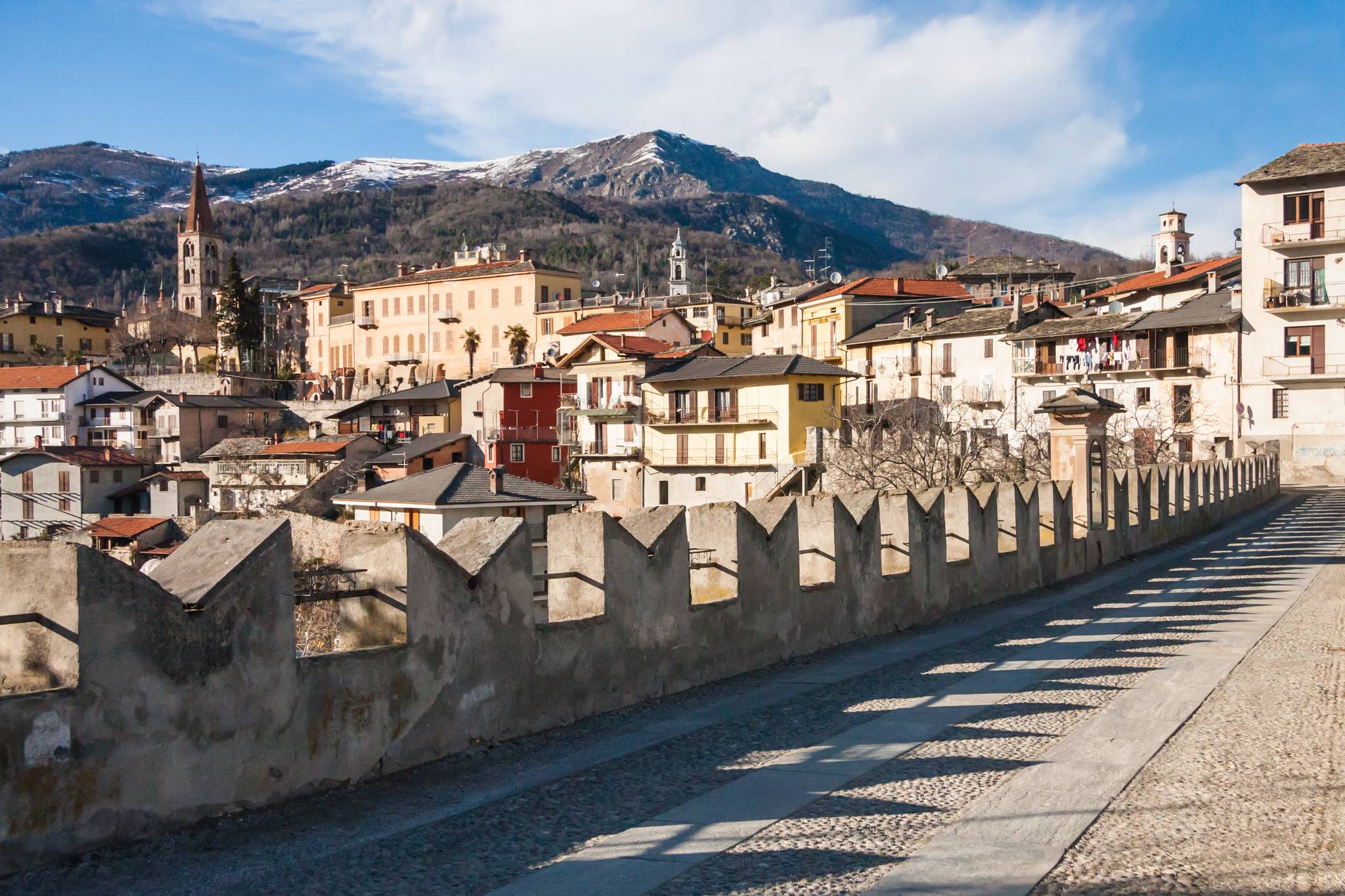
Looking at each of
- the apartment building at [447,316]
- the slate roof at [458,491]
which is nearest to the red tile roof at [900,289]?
the apartment building at [447,316]

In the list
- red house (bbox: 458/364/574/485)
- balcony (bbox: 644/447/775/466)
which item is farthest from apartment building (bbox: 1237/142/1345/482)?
red house (bbox: 458/364/574/485)

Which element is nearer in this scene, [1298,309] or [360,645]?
[360,645]

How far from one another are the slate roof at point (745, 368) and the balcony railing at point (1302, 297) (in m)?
20.7

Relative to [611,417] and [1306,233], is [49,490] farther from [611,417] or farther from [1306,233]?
[1306,233]

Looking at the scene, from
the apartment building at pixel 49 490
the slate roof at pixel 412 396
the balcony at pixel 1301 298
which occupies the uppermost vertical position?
the balcony at pixel 1301 298

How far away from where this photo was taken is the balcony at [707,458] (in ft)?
199

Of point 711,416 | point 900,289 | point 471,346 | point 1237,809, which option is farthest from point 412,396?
point 1237,809

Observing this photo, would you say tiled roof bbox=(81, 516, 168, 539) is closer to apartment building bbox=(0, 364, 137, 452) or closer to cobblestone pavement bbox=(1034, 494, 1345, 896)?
apartment building bbox=(0, 364, 137, 452)

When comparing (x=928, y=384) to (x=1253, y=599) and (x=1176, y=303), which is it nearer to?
(x=1176, y=303)

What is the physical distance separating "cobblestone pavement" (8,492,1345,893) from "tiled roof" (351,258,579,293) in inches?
4275

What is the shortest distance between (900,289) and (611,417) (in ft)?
91.5

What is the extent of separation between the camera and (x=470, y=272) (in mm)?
120438

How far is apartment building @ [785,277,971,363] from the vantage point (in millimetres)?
79375

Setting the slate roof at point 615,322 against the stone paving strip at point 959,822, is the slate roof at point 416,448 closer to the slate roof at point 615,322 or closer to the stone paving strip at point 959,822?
the slate roof at point 615,322
